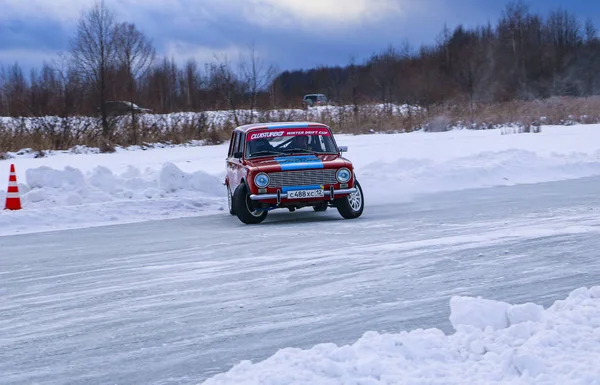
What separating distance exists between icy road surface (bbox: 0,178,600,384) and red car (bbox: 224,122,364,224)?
359 mm

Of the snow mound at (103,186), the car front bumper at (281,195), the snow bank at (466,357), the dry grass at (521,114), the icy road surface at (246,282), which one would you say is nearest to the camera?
the snow bank at (466,357)

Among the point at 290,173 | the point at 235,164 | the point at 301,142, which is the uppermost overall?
the point at 301,142

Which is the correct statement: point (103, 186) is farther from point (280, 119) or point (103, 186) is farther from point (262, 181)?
point (280, 119)

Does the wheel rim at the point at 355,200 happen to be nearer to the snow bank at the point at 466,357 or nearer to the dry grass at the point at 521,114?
the snow bank at the point at 466,357

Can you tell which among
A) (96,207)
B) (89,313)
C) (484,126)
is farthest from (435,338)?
(484,126)

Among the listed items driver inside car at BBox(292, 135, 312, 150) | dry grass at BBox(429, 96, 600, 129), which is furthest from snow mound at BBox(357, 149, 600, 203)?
dry grass at BBox(429, 96, 600, 129)

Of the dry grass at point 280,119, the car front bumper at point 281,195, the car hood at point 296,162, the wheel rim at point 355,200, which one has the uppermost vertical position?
the dry grass at point 280,119

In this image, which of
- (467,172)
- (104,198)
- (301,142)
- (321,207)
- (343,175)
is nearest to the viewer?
(343,175)

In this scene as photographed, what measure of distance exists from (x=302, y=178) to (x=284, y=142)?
1251 millimetres

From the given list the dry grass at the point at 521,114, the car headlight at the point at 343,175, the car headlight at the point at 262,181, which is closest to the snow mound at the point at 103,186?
the car headlight at the point at 262,181

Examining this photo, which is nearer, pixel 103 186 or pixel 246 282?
pixel 246 282

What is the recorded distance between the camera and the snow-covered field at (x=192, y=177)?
47.4 feet

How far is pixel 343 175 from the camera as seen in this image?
41.4ft

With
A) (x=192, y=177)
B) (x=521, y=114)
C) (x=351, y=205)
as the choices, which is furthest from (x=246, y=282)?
(x=521, y=114)
